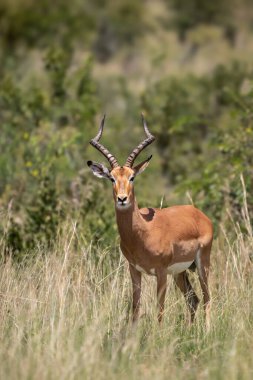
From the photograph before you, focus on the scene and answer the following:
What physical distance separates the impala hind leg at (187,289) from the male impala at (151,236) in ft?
0.04

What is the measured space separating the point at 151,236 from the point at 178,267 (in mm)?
516

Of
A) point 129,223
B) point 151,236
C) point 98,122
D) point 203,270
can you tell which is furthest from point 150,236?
point 98,122

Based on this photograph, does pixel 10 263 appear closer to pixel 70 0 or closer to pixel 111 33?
pixel 70 0

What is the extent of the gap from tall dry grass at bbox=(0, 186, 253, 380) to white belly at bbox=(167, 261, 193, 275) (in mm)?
298

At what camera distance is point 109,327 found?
293 inches

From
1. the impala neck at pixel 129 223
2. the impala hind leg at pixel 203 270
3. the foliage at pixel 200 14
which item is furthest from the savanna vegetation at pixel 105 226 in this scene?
the foliage at pixel 200 14

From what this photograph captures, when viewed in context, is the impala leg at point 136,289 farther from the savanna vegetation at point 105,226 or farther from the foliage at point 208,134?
the foliage at point 208,134

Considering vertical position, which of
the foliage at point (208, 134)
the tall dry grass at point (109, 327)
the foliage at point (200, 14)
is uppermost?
the foliage at point (200, 14)

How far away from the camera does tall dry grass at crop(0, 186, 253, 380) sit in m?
6.26

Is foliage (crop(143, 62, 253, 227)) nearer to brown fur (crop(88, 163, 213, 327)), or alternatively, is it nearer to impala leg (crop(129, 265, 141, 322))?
brown fur (crop(88, 163, 213, 327))

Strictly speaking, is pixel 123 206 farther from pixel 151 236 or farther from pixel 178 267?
pixel 178 267

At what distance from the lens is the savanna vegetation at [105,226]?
6590 millimetres

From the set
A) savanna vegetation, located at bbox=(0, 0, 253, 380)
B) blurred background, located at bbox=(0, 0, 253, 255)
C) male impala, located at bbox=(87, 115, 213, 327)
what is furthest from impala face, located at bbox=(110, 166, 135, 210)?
blurred background, located at bbox=(0, 0, 253, 255)

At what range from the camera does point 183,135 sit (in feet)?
62.4
